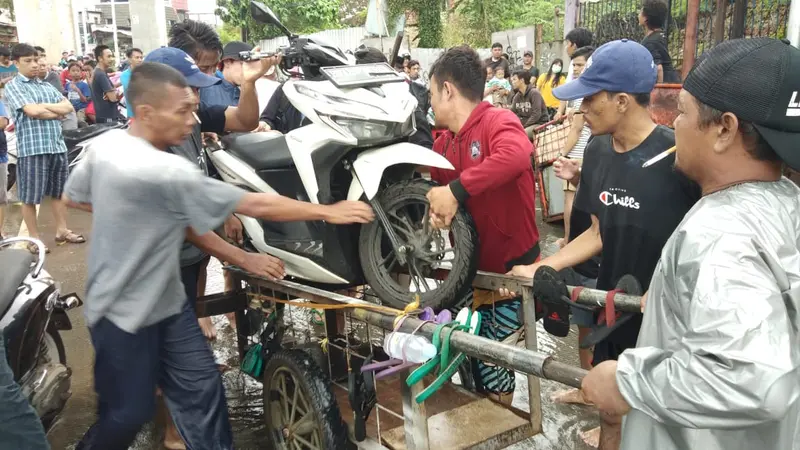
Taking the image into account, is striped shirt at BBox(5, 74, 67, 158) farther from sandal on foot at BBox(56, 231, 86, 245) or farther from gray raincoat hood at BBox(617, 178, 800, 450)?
gray raincoat hood at BBox(617, 178, 800, 450)

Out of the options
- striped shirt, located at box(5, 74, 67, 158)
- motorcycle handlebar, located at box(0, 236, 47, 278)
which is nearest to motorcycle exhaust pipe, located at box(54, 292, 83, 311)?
motorcycle handlebar, located at box(0, 236, 47, 278)

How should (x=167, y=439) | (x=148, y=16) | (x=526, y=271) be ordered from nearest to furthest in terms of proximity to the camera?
(x=526, y=271), (x=167, y=439), (x=148, y=16)

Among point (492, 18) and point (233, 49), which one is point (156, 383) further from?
point (492, 18)

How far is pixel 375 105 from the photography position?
9.18 ft

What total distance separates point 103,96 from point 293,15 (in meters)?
21.5

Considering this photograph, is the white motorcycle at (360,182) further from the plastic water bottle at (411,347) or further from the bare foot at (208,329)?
the bare foot at (208,329)

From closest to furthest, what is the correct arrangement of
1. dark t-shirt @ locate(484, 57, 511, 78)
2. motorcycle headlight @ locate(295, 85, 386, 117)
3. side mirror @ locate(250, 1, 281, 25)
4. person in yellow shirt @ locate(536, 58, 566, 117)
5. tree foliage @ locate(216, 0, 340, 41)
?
1. motorcycle headlight @ locate(295, 85, 386, 117)
2. side mirror @ locate(250, 1, 281, 25)
3. person in yellow shirt @ locate(536, 58, 566, 117)
4. dark t-shirt @ locate(484, 57, 511, 78)
5. tree foliage @ locate(216, 0, 340, 41)

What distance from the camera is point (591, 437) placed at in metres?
3.29

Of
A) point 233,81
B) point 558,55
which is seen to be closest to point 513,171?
point 233,81

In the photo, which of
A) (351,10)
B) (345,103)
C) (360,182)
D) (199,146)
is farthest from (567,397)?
(351,10)

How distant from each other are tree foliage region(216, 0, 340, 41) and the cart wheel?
2543 cm

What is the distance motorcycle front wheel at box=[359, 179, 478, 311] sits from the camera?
8.77 feet

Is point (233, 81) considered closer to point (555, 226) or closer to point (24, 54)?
point (24, 54)

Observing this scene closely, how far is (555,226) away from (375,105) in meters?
→ 4.91
